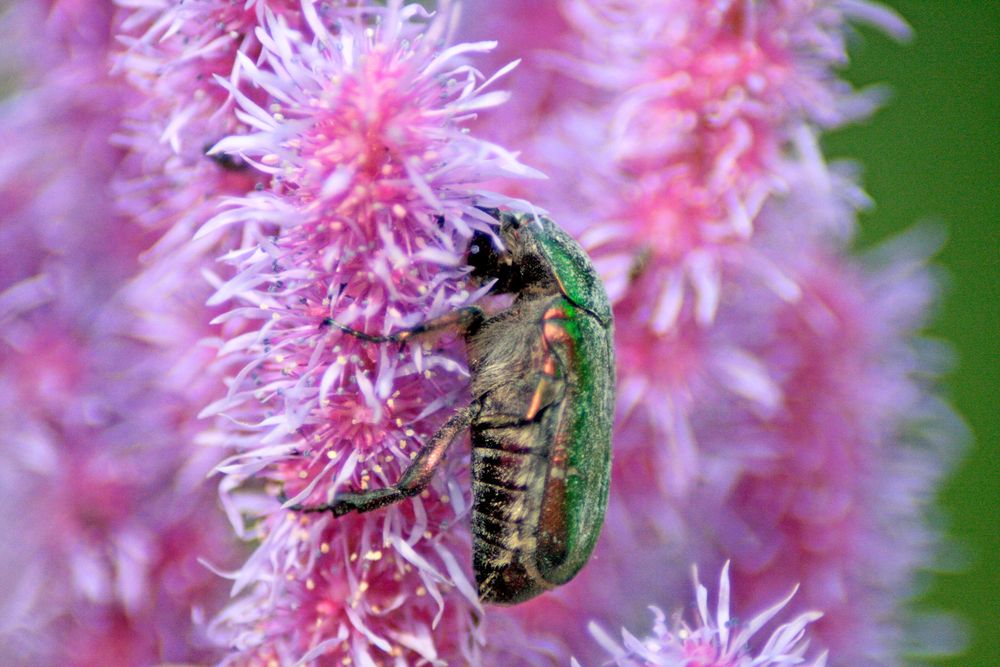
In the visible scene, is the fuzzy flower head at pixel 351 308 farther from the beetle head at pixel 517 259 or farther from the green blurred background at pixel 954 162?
the green blurred background at pixel 954 162

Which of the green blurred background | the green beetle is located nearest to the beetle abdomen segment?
the green beetle

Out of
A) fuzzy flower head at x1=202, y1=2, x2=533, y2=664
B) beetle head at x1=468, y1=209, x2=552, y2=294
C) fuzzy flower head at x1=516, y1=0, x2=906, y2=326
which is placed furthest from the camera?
fuzzy flower head at x1=516, y1=0, x2=906, y2=326

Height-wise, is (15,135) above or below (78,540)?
above

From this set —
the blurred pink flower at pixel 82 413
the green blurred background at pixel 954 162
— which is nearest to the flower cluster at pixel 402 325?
the blurred pink flower at pixel 82 413

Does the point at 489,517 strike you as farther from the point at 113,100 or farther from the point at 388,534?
the point at 113,100

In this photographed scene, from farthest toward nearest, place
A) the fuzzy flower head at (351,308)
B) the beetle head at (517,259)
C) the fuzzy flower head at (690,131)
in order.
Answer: the fuzzy flower head at (690,131) → the beetle head at (517,259) → the fuzzy flower head at (351,308)

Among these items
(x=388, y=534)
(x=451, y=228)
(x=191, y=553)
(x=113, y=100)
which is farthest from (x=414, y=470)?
(x=113, y=100)

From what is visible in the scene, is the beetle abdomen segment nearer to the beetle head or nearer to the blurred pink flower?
the beetle head
